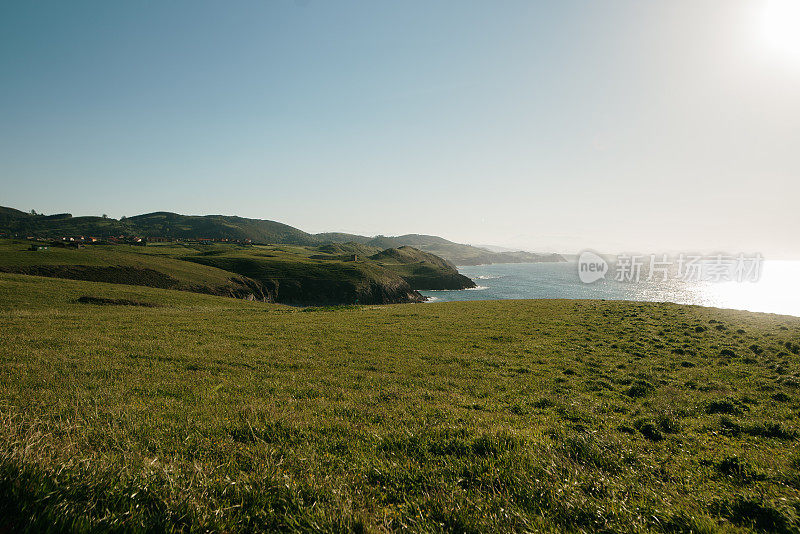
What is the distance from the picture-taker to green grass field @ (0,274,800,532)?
4168 mm

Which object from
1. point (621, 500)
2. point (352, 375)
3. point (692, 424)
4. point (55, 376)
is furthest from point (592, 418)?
point (55, 376)

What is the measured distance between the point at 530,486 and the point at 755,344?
2500cm

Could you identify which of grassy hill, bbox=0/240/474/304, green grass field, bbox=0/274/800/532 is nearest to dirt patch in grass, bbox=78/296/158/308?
green grass field, bbox=0/274/800/532

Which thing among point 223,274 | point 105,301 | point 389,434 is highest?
point 389,434

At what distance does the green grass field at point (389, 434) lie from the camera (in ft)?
13.7

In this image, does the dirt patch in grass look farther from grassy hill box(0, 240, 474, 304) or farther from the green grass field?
grassy hill box(0, 240, 474, 304)

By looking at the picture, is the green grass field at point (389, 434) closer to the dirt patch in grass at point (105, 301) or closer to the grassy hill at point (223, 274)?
the dirt patch in grass at point (105, 301)

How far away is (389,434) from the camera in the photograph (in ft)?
25.3

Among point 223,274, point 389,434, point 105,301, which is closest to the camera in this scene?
point 389,434

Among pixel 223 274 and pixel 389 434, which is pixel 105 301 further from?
pixel 223 274

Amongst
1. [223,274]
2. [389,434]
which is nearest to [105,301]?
[389,434]

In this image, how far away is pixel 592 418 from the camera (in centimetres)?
999

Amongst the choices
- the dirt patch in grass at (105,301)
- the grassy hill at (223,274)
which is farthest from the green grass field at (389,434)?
the grassy hill at (223,274)

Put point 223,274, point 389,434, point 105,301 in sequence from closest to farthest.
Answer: point 389,434
point 105,301
point 223,274
